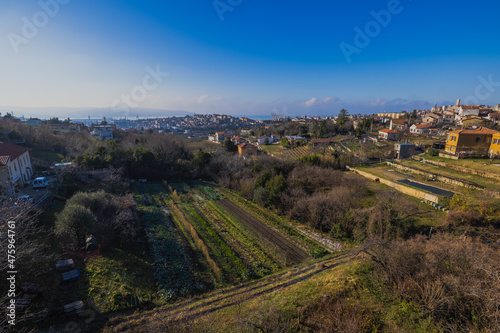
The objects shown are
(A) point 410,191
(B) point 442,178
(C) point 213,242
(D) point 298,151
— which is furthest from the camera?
(D) point 298,151

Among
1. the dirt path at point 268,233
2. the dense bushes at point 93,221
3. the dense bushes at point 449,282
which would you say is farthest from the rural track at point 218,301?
the dense bushes at point 93,221

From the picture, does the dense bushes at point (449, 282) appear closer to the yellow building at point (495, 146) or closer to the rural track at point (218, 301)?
the rural track at point (218, 301)

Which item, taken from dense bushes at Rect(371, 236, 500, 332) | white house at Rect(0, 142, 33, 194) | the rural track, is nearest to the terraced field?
the rural track

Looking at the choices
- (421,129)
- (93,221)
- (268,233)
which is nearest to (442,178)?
(268,233)

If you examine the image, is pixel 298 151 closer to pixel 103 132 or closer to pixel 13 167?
pixel 13 167

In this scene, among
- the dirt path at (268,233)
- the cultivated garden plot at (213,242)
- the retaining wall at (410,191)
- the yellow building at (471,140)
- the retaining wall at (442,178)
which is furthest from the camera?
the yellow building at (471,140)

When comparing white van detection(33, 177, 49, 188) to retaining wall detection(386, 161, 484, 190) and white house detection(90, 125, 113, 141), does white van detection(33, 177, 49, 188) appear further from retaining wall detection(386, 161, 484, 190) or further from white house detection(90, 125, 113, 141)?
retaining wall detection(386, 161, 484, 190)
